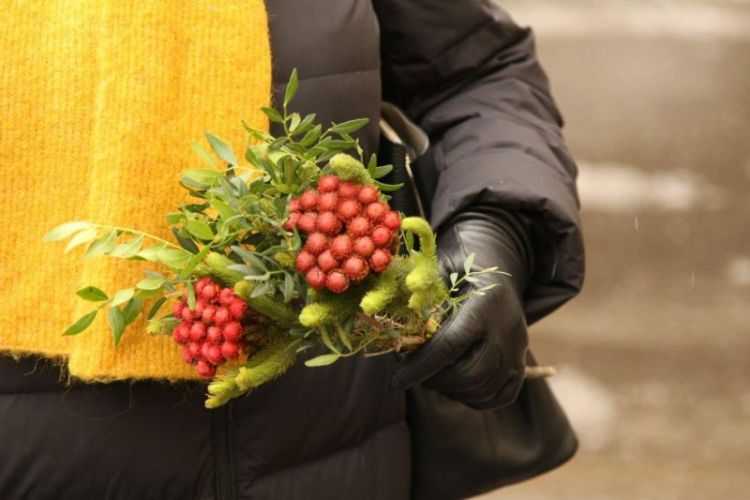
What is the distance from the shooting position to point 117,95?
0.75 m

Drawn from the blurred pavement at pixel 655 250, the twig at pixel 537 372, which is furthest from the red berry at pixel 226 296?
the blurred pavement at pixel 655 250

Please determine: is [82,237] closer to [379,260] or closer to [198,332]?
[198,332]

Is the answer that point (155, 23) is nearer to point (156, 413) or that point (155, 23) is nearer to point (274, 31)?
point (274, 31)

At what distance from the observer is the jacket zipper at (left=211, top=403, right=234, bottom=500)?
825 millimetres

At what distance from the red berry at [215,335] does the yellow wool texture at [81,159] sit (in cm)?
17

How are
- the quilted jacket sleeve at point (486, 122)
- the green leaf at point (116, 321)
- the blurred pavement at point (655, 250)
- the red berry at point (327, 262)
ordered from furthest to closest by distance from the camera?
the blurred pavement at point (655, 250) < the quilted jacket sleeve at point (486, 122) < the green leaf at point (116, 321) < the red berry at point (327, 262)

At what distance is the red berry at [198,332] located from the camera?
2.03ft

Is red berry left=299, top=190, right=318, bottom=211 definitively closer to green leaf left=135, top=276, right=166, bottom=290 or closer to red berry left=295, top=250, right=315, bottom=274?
red berry left=295, top=250, right=315, bottom=274

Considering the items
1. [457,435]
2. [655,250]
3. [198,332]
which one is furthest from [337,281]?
[655,250]

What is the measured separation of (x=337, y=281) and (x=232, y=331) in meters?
0.09

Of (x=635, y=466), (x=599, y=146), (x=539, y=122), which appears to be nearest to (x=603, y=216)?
(x=599, y=146)

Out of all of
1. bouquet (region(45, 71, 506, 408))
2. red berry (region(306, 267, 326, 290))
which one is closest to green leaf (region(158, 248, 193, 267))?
bouquet (region(45, 71, 506, 408))

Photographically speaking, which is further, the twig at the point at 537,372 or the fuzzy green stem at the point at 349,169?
the twig at the point at 537,372

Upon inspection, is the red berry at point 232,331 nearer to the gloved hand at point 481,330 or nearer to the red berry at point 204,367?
the red berry at point 204,367
